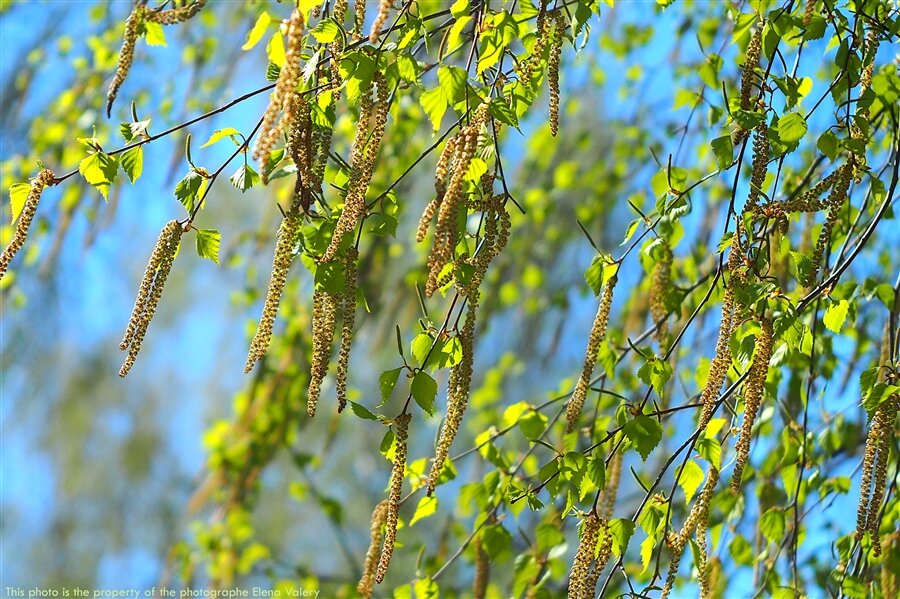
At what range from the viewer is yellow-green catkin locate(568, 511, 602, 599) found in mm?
1204

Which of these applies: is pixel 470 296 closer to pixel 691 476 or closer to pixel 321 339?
pixel 321 339

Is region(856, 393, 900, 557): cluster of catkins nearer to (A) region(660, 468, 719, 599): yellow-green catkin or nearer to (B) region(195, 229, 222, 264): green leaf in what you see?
(A) region(660, 468, 719, 599): yellow-green catkin

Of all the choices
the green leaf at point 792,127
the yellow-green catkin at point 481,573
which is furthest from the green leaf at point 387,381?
the yellow-green catkin at point 481,573

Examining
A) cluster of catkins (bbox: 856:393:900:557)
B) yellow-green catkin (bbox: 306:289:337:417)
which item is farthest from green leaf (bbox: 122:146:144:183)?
cluster of catkins (bbox: 856:393:900:557)

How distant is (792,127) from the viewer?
127 centimetres

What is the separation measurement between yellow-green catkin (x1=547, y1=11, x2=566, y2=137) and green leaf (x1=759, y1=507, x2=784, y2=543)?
887 millimetres

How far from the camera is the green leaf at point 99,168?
1.18 meters

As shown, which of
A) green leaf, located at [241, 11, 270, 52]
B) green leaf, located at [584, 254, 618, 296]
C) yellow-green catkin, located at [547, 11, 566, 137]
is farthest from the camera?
green leaf, located at [584, 254, 618, 296]

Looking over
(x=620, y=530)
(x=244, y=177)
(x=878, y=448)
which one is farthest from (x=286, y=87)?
(x=878, y=448)

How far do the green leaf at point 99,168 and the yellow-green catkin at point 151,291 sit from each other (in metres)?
0.10

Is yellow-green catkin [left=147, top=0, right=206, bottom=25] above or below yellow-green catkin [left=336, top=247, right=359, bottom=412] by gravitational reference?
above

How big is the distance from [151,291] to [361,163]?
10.7 inches

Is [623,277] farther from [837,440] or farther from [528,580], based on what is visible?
[528,580]

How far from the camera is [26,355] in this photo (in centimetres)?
529
